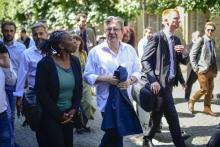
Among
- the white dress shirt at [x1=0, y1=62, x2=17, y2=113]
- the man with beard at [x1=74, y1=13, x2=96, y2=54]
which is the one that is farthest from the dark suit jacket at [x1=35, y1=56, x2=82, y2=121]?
the man with beard at [x1=74, y1=13, x2=96, y2=54]

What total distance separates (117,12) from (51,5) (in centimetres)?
331

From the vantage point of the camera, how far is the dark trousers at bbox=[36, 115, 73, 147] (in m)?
4.97

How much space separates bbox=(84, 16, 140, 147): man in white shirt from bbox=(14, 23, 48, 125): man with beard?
0.92 meters

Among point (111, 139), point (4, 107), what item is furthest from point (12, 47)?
point (111, 139)

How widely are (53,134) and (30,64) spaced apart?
160cm

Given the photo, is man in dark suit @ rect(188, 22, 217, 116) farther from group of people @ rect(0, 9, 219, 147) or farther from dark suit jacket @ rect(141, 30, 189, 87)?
dark suit jacket @ rect(141, 30, 189, 87)

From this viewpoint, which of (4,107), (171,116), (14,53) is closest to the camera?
(4,107)

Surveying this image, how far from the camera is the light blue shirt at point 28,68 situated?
248 inches

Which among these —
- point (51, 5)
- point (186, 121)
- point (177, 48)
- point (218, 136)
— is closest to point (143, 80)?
point (177, 48)

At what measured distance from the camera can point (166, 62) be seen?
276 inches

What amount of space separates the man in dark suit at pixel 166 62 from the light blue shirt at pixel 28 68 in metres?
1.60

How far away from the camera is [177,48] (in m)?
6.96

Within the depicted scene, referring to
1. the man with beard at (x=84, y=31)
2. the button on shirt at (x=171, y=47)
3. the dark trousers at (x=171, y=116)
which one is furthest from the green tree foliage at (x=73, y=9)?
the dark trousers at (x=171, y=116)

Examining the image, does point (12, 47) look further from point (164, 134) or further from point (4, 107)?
point (164, 134)
